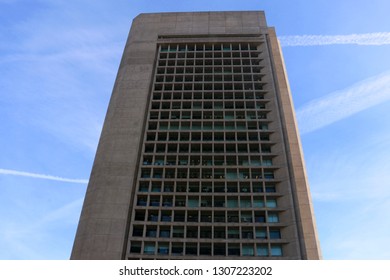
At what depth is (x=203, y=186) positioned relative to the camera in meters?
43.7

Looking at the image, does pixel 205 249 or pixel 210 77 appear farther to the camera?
pixel 210 77

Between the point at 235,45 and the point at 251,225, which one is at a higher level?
the point at 235,45

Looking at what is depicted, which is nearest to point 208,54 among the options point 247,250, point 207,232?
point 207,232

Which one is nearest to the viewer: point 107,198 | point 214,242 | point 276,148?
point 214,242

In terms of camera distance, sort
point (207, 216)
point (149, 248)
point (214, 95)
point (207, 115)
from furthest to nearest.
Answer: point (214, 95)
point (207, 115)
point (207, 216)
point (149, 248)

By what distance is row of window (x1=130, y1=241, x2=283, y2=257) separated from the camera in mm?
37562

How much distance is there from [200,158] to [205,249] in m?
11.8

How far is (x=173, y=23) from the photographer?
63.9m

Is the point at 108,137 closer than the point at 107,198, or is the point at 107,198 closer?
the point at 107,198

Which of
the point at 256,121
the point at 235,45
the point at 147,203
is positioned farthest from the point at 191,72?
the point at 147,203

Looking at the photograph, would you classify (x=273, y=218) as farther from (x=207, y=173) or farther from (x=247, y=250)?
(x=207, y=173)

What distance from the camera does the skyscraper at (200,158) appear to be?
38188 millimetres

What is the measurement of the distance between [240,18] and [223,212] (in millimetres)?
39129

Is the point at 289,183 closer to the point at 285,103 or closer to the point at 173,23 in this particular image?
the point at 285,103
